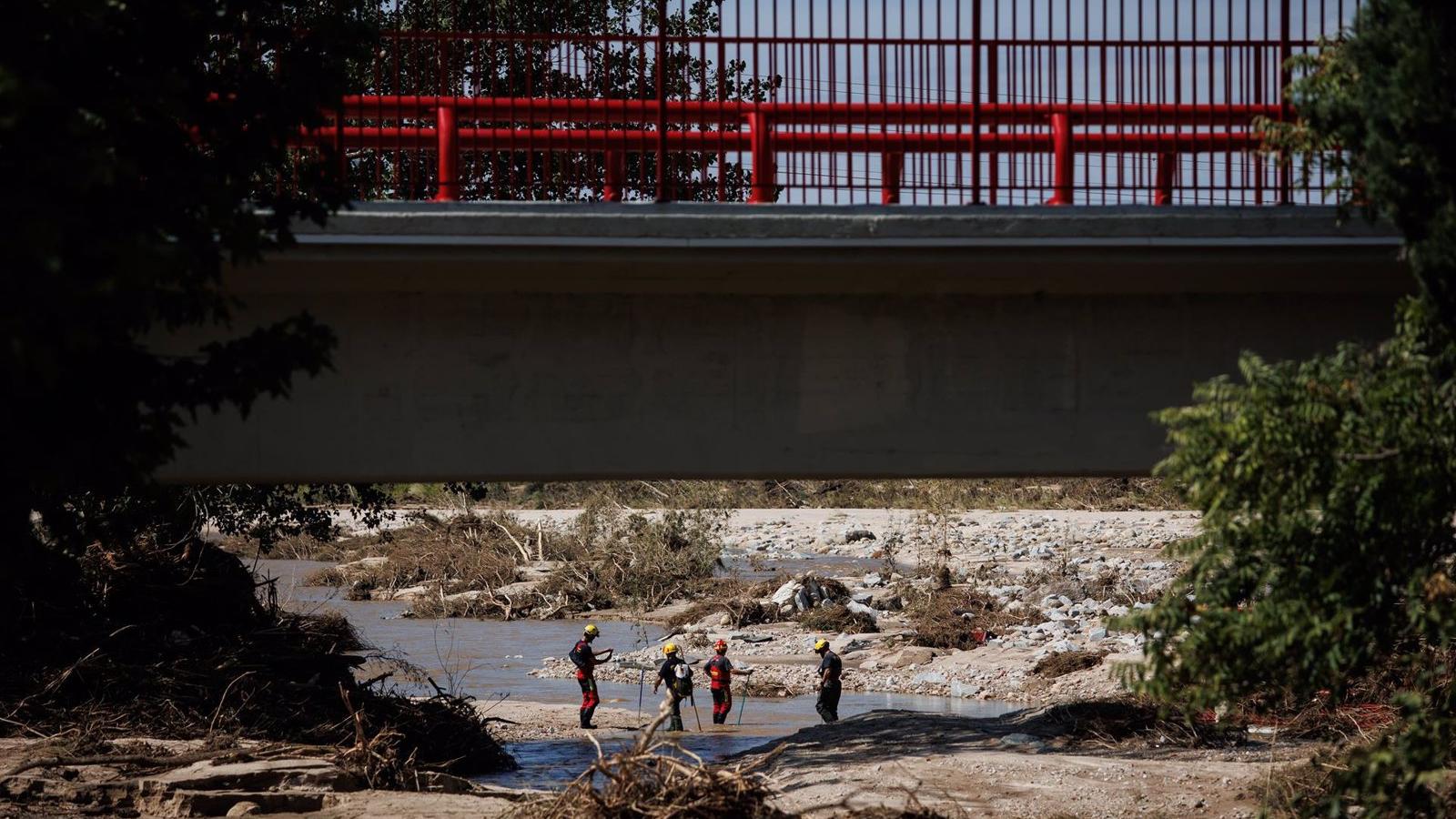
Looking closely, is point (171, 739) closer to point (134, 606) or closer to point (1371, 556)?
point (134, 606)

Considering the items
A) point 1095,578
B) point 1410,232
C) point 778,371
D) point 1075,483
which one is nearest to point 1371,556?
point 1410,232

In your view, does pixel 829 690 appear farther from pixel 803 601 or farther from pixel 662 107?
pixel 662 107

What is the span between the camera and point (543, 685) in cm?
2281

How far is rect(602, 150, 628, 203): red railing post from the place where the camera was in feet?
32.1

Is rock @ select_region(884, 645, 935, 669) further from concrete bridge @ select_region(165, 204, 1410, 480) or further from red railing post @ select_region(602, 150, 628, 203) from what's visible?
red railing post @ select_region(602, 150, 628, 203)

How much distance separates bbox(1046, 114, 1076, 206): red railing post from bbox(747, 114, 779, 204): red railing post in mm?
1894

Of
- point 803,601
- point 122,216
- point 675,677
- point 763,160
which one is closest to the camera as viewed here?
point 122,216

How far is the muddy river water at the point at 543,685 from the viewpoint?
1781 centimetres

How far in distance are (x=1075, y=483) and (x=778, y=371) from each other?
114ft

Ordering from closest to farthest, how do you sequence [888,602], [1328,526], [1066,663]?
[1328,526]
[1066,663]
[888,602]

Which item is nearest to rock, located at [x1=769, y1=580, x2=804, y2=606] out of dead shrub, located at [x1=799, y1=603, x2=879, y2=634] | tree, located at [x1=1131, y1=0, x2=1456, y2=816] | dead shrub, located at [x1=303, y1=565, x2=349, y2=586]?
dead shrub, located at [x1=799, y1=603, x2=879, y2=634]

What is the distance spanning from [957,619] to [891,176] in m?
15.9

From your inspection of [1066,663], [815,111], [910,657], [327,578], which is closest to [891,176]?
[815,111]

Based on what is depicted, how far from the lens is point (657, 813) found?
1003 cm
